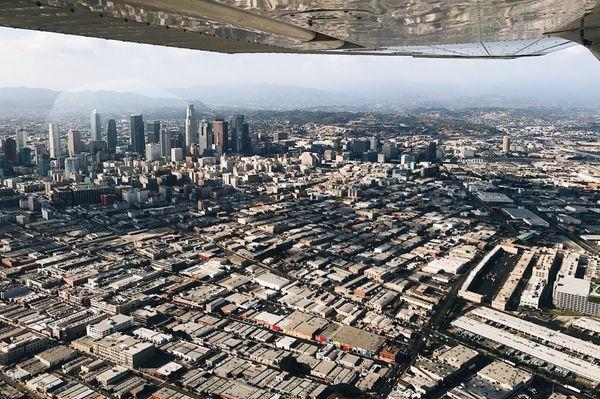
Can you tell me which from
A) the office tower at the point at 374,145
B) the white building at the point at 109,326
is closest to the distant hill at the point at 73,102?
the office tower at the point at 374,145

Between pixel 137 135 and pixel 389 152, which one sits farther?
pixel 137 135

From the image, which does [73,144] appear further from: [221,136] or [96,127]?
[221,136]

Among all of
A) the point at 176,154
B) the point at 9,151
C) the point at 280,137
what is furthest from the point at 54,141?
the point at 280,137

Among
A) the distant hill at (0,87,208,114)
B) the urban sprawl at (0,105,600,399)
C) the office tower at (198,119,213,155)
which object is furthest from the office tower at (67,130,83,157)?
the distant hill at (0,87,208,114)

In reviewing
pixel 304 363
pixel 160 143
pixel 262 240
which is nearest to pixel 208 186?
pixel 262 240

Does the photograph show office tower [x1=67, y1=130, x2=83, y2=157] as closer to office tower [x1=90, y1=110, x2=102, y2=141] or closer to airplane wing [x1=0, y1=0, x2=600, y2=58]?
office tower [x1=90, y1=110, x2=102, y2=141]

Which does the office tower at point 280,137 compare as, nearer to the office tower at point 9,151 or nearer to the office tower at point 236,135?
the office tower at point 236,135
